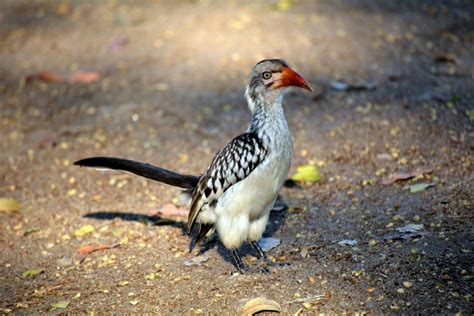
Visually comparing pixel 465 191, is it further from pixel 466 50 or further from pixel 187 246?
pixel 466 50

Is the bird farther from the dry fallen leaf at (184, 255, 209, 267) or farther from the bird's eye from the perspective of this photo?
the dry fallen leaf at (184, 255, 209, 267)

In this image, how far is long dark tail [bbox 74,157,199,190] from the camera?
15.8 ft

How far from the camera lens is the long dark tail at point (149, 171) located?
→ 189 inches

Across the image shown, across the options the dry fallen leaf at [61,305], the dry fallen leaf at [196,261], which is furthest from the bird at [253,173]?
the dry fallen leaf at [61,305]

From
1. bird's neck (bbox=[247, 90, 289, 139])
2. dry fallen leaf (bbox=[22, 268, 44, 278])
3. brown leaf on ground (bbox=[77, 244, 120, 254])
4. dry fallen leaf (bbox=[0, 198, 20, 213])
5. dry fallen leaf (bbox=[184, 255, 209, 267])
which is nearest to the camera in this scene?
bird's neck (bbox=[247, 90, 289, 139])

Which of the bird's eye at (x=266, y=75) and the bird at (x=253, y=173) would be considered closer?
the bird at (x=253, y=173)

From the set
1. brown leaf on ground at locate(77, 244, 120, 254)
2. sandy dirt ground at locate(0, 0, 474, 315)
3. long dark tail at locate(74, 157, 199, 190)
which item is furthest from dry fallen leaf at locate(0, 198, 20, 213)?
long dark tail at locate(74, 157, 199, 190)

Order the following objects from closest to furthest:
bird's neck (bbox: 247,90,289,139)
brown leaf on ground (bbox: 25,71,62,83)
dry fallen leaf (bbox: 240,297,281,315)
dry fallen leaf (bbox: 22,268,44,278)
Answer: dry fallen leaf (bbox: 240,297,281,315) < bird's neck (bbox: 247,90,289,139) < dry fallen leaf (bbox: 22,268,44,278) < brown leaf on ground (bbox: 25,71,62,83)

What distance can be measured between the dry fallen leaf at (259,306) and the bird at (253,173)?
52 centimetres

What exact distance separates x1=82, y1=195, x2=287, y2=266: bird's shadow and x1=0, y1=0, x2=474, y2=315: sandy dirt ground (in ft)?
0.06

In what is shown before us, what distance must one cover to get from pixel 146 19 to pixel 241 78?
7.82ft

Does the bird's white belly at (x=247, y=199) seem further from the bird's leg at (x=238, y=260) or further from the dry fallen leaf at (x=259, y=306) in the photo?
the dry fallen leaf at (x=259, y=306)

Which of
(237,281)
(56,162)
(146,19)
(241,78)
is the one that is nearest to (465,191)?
(237,281)

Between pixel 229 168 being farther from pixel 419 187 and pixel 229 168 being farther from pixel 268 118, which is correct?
pixel 419 187
